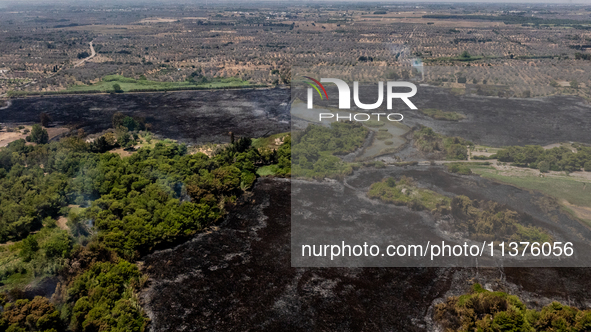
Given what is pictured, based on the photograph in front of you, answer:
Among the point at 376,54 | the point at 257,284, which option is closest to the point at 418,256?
the point at 257,284

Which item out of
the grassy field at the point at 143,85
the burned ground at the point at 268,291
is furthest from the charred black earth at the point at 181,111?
the burned ground at the point at 268,291

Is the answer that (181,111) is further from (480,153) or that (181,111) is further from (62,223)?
(480,153)

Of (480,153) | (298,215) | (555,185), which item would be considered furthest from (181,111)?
(555,185)

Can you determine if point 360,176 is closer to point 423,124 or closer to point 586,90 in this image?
point 423,124

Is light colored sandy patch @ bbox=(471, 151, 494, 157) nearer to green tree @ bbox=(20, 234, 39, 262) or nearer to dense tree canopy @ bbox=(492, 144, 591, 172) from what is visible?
dense tree canopy @ bbox=(492, 144, 591, 172)

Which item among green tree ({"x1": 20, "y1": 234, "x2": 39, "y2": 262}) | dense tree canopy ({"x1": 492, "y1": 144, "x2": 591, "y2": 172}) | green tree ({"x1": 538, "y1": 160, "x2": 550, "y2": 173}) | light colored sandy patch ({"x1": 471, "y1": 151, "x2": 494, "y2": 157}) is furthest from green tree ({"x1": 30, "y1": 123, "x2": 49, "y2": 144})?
green tree ({"x1": 538, "y1": 160, "x2": 550, "y2": 173})
